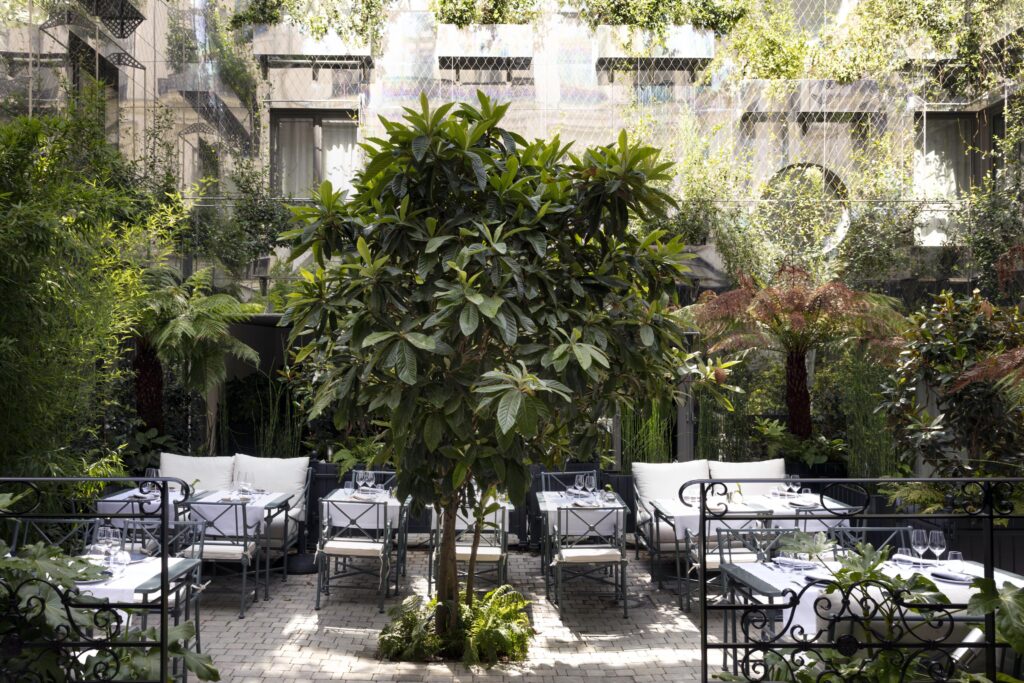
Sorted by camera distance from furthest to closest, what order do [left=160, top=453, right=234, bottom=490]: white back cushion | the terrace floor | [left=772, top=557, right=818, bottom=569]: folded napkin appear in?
1. [left=160, top=453, right=234, bottom=490]: white back cushion
2. the terrace floor
3. [left=772, top=557, right=818, bottom=569]: folded napkin

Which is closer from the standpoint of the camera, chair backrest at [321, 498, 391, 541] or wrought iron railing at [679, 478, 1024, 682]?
wrought iron railing at [679, 478, 1024, 682]

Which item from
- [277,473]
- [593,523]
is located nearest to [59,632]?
[593,523]

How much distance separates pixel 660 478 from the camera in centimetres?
841

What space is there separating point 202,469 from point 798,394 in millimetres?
6491

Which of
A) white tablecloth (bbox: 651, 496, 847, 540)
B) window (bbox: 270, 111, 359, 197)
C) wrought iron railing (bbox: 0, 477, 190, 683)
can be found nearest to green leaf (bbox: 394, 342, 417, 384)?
wrought iron railing (bbox: 0, 477, 190, 683)

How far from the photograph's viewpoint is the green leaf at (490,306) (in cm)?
442

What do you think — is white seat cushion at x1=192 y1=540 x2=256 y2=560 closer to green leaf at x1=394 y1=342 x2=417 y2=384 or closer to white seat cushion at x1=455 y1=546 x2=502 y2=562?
white seat cushion at x1=455 y1=546 x2=502 y2=562

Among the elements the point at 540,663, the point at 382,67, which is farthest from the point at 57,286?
the point at 382,67

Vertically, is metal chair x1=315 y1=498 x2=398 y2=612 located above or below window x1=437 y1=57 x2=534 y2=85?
below

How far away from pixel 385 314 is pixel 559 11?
8.79 m

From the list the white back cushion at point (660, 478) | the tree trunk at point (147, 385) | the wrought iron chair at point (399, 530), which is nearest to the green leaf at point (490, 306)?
the wrought iron chair at point (399, 530)

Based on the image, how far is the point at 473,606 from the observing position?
6066 mm

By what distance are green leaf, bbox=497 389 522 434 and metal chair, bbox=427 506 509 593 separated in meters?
2.23

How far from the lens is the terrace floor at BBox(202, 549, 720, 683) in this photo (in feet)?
18.2
